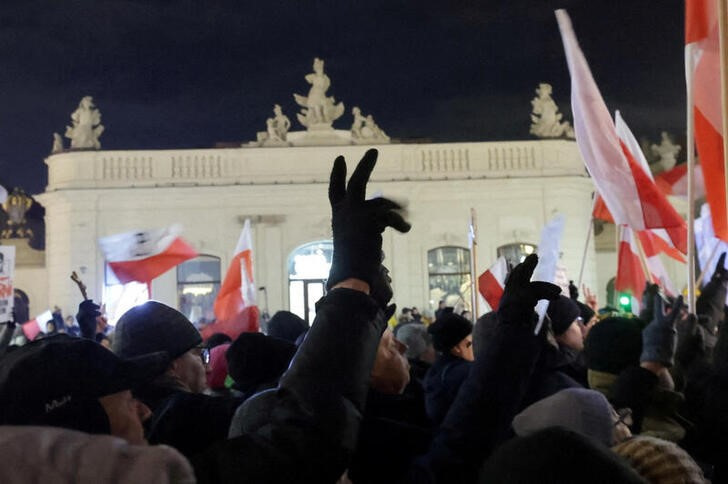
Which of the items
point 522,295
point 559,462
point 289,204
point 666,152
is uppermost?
point 666,152

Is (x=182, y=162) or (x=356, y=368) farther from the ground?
(x=182, y=162)

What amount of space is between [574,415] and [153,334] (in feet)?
6.52

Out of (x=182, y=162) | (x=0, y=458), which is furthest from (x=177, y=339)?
(x=182, y=162)

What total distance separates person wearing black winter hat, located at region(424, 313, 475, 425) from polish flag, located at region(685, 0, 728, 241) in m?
2.40

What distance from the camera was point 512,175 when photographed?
27.6 metres

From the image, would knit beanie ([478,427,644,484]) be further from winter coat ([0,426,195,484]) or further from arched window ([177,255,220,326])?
arched window ([177,255,220,326])

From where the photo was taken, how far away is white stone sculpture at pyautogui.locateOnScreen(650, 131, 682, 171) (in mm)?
33062

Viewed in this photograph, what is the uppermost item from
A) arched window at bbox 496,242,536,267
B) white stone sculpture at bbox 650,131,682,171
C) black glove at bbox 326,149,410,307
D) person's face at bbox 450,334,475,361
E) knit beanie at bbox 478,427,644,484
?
white stone sculpture at bbox 650,131,682,171

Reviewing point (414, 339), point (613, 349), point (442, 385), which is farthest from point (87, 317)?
point (613, 349)

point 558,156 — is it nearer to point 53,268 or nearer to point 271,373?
point 53,268

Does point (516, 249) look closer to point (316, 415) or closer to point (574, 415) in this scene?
point (574, 415)

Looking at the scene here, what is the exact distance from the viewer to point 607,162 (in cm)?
819

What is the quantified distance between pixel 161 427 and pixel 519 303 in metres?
1.38

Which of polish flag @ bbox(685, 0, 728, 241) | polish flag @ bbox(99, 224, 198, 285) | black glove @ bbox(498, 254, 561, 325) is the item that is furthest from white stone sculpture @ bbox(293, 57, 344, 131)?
black glove @ bbox(498, 254, 561, 325)
